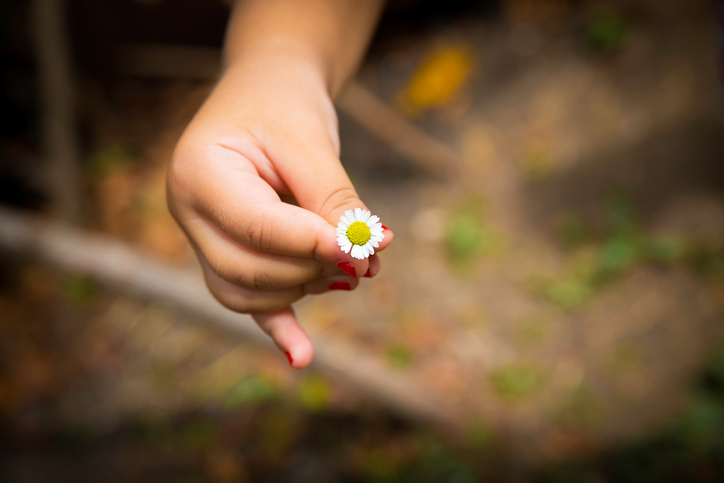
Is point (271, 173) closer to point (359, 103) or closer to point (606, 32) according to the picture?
point (359, 103)

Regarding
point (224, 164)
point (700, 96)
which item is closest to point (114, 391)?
point (224, 164)

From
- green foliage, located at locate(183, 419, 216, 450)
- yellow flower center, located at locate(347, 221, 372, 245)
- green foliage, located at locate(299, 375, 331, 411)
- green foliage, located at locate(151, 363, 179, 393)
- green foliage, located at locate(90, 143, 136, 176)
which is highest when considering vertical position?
green foliage, located at locate(90, 143, 136, 176)

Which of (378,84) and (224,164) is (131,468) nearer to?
(224,164)

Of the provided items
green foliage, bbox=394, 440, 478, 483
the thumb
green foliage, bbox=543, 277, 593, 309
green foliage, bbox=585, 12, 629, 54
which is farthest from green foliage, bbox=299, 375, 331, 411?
green foliage, bbox=585, 12, 629, 54

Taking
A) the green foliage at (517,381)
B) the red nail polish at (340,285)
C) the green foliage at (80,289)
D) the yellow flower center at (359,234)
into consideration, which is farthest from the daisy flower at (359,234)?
the green foliage at (80,289)

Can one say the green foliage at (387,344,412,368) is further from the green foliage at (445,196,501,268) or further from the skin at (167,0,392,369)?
the skin at (167,0,392,369)

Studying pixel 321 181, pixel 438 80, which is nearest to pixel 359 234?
pixel 321 181
